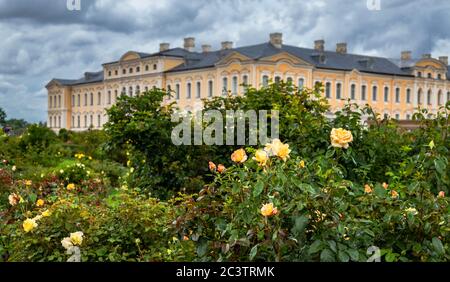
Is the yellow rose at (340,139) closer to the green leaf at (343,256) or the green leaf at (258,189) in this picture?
the green leaf at (258,189)

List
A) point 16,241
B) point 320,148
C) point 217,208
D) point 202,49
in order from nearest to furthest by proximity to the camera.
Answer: point 217,208, point 16,241, point 320,148, point 202,49

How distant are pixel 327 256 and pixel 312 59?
121ft

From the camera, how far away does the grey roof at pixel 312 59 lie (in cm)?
3559

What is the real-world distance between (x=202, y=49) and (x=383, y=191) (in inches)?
1394

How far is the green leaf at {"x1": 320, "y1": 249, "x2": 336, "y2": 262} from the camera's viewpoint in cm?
227

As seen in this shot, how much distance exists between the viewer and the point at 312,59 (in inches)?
1511

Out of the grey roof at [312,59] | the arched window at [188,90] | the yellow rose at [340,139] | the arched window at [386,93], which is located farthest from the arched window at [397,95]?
the yellow rose at [340,139]

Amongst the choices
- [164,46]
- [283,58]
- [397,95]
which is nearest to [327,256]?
[164,46]

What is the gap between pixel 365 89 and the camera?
3959 centimetres

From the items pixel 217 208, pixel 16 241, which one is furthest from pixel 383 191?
pixel 16 241

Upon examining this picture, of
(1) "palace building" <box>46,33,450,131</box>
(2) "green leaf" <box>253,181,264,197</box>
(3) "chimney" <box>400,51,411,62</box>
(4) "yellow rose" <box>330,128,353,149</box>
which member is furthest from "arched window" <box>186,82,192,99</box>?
(2) "green leaf" <box>253,181,264,197</box>

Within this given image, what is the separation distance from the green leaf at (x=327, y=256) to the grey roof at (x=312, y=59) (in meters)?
30.5

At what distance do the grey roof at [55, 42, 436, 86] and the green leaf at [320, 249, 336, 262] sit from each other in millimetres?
30514
